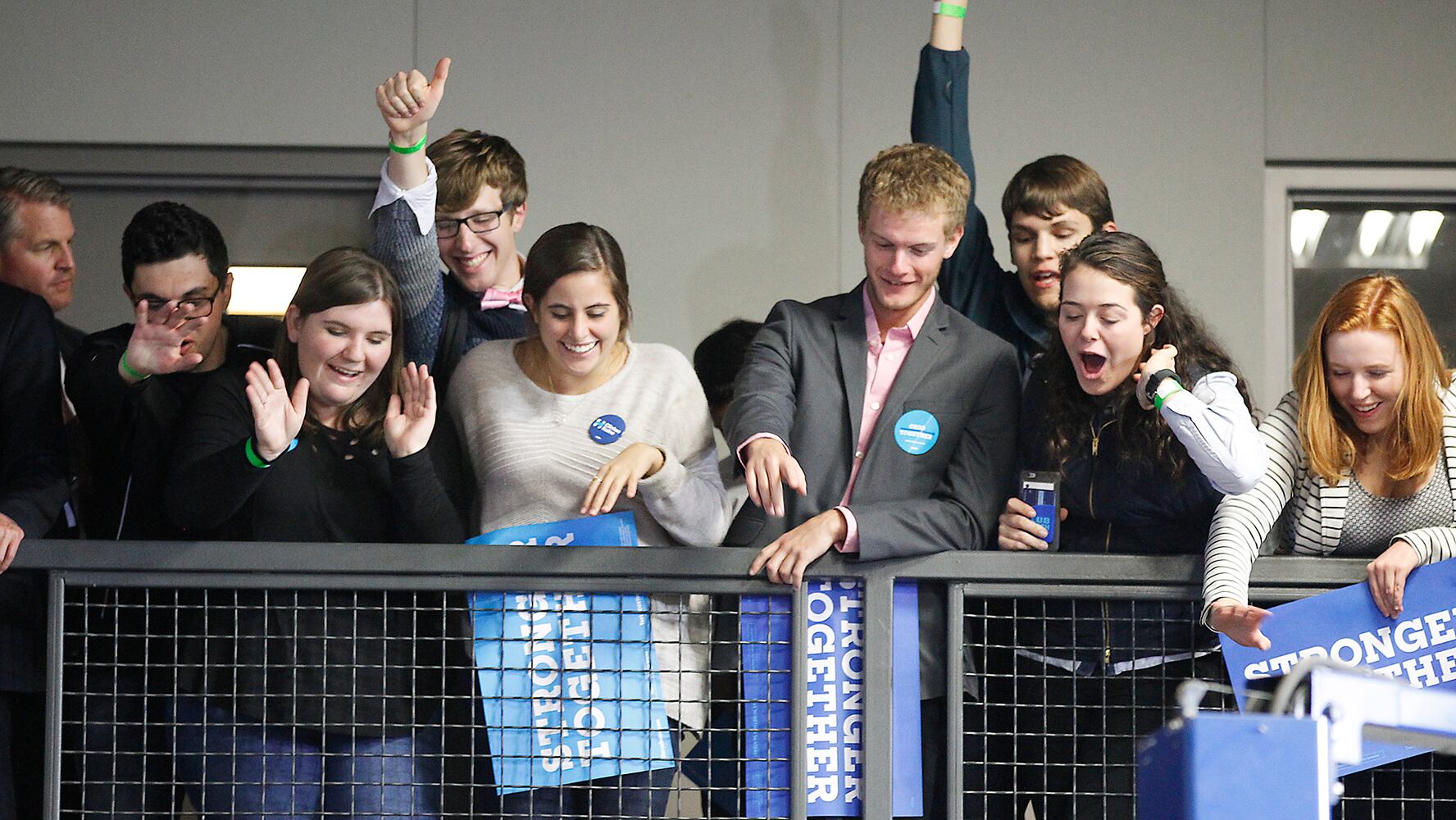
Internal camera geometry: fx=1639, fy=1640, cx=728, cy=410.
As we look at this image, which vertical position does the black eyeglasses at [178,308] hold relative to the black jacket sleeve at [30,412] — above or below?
above

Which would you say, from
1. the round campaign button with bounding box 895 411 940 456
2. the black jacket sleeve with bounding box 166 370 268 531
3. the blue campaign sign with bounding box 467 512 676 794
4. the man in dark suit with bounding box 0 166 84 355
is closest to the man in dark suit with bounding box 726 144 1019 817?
the round campaign button with bounding box 895 411 940 456

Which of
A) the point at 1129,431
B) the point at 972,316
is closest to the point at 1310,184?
the point at 972,316

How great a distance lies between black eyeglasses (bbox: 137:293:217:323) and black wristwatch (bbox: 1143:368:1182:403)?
1.78m

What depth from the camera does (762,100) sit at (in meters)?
4.96

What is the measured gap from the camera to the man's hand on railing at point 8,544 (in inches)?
111

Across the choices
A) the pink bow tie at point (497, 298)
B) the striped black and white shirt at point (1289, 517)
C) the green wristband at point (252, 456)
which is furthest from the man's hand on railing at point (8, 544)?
the striped black and white shirt at point (1289, 517)

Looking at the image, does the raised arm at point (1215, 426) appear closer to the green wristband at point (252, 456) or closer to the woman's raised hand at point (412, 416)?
the woman's raised hand at point (412, 416)

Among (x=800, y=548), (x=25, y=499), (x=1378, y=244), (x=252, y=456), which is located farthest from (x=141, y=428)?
(x=1378, y=244)

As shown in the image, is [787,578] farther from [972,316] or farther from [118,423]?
[118,423]

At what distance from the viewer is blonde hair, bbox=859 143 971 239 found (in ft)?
10.1

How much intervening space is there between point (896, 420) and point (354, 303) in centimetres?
102

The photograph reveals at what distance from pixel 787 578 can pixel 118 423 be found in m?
1.38

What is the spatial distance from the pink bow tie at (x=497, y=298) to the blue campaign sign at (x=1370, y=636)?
1628 millimetres

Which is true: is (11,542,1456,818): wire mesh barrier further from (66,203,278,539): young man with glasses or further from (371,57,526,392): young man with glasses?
(371,57,526,392): young man with glasses
